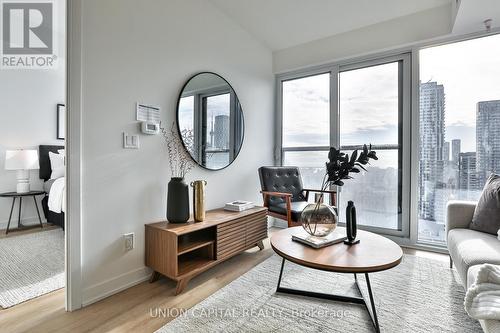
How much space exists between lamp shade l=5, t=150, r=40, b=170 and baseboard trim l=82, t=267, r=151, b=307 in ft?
8.97

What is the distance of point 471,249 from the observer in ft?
5.16

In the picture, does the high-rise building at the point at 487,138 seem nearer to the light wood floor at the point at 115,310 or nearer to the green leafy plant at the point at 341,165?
the green leafy plant at the point at 341,165

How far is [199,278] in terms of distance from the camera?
6.95ft

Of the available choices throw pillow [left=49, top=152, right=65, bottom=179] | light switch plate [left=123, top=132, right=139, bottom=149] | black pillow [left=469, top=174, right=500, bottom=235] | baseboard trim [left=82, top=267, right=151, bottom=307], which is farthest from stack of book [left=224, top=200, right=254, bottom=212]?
throw pillow [left=49, top=152, right=65, bottom=179]

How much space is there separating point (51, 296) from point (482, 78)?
170 inches

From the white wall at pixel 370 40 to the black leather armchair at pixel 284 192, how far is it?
1544 mm

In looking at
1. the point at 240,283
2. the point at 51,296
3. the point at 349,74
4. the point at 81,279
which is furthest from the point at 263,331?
the point at 349,74

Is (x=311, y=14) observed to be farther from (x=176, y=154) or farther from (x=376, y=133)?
(x=176, y=154)

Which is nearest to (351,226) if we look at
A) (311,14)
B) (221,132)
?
(221,132)

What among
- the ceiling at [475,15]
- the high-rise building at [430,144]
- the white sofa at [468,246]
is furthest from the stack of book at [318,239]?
the ceiling at [475,15]

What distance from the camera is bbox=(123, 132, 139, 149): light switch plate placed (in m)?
1.95

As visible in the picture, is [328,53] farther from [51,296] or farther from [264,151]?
[51,296]

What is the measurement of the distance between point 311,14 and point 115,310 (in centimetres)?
332

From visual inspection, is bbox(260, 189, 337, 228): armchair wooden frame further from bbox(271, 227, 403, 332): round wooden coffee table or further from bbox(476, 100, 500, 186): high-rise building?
bbox(476, 100, 500, 186): high-rise building
